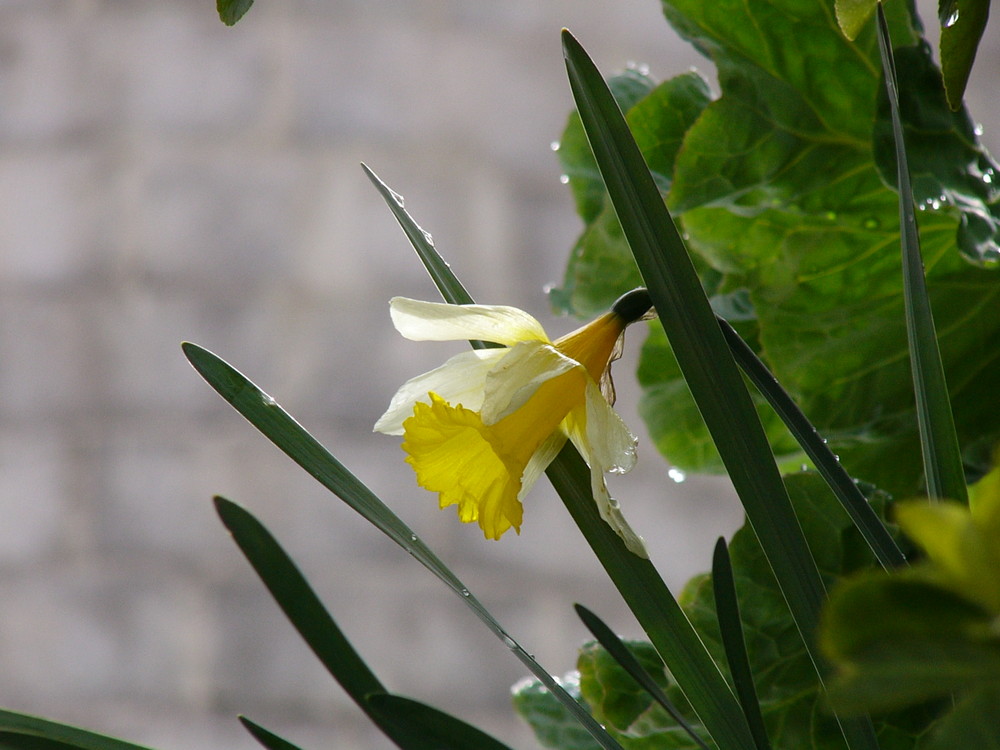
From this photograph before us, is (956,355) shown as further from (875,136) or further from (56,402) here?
(56,402)

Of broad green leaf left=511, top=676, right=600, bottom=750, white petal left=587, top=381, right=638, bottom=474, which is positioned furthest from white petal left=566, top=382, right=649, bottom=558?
broad green leaf left=511, top=676, right=600, bottom=750

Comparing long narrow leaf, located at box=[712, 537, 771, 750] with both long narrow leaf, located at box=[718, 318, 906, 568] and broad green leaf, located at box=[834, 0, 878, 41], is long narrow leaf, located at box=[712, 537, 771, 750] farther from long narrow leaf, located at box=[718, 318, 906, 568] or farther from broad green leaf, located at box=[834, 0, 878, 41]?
broad green leaf, located at box=[834, 0, 878, 41]

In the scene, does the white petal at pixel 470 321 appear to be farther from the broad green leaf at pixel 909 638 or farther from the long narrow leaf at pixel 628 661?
the broad green leaf at pixel 909 638

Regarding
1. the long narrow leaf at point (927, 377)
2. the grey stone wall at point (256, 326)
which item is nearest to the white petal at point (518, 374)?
the long narrow leaf at point (927, 377)

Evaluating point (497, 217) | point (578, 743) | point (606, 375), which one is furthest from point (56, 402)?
point (606, 375)

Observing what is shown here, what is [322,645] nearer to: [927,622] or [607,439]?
[607,439]

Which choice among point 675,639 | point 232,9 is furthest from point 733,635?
point 232,9
